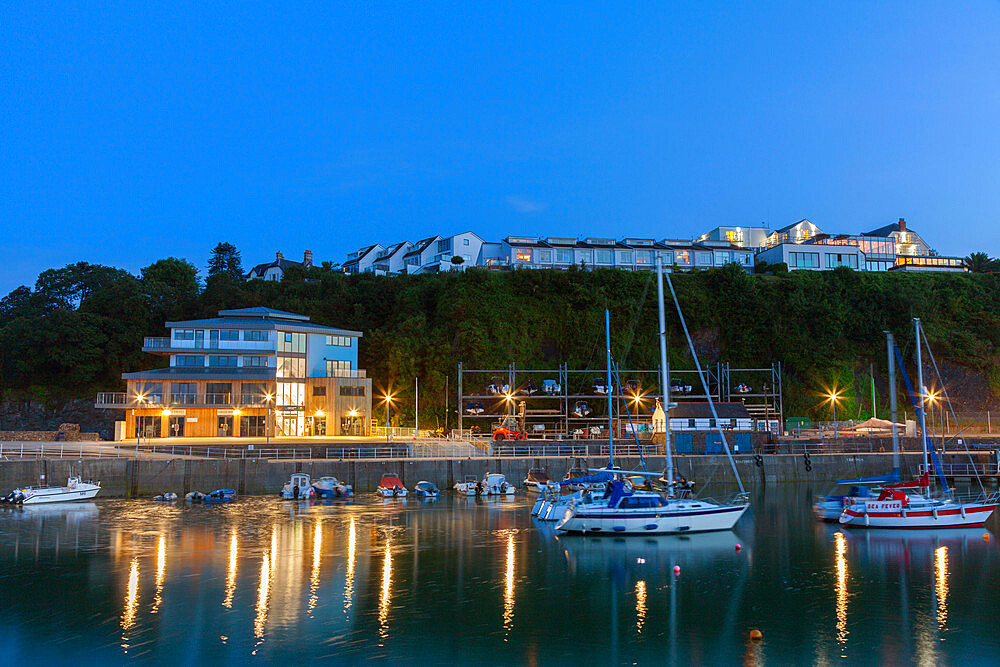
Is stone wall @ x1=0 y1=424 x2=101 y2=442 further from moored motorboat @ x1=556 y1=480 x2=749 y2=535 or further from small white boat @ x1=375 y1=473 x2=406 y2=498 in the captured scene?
moored motorboat @ x1=556 y1=480 x2=749 y2=535

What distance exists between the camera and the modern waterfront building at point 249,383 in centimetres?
6200

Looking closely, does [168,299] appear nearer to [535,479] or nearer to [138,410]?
[138,410]

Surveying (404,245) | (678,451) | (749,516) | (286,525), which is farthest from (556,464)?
(404,245)

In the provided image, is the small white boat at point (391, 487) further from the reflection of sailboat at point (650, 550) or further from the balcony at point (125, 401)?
the balcony at point (125, 401)

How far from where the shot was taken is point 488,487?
5006 cm

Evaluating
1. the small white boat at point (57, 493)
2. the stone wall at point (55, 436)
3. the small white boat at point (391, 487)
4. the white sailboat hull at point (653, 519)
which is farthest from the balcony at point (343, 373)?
the white sailboat hull at point (653, 519)

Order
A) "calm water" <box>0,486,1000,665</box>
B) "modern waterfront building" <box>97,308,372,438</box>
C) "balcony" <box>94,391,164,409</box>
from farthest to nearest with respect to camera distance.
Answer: "modern waterfront building" <box>97,308,372,438</box>
"balcony" <box>94,391,164,409</box>
"calm water" <box>0,486,1000,665</box>

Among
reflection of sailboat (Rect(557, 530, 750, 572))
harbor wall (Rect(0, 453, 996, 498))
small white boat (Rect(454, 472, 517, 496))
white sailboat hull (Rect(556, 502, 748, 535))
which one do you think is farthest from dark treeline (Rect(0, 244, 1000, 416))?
reflection of sailboat (Rect(557, 530, 750, 572))

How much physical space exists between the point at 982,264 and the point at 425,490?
325 ft

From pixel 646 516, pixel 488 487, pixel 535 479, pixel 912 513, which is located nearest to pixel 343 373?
pixel 488 487

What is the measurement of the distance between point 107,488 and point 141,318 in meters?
45.8

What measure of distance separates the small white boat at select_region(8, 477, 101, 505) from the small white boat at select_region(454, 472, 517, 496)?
23.3 meters

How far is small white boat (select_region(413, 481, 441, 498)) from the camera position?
4828 centimetres

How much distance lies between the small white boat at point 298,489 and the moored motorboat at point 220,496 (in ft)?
10.5
